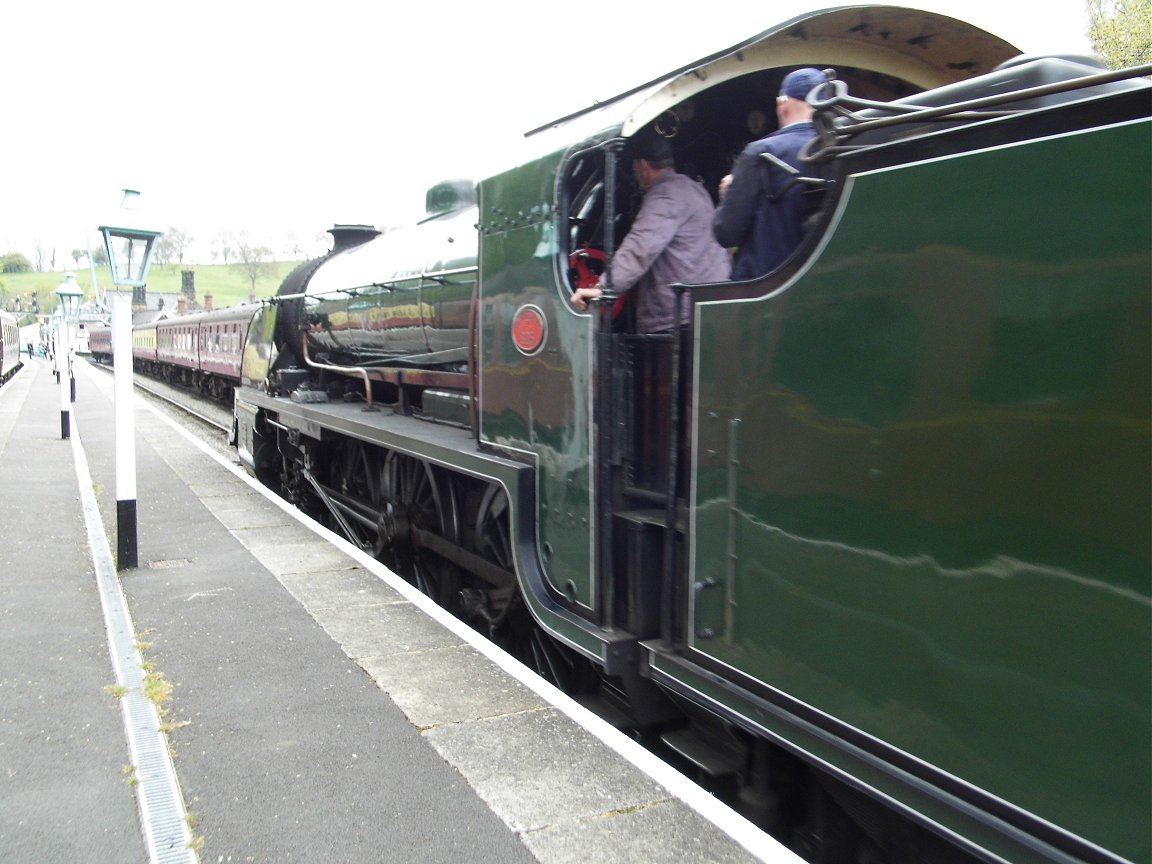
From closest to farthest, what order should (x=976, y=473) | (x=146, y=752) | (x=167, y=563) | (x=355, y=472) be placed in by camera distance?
(x=976, y=473) → (x=146, y=752) → (x=167, y=563) → (x=355, y=472)

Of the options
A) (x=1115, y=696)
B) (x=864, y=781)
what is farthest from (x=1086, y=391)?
(x=864, y=781)

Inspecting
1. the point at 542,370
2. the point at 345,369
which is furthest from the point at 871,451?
the point at 345,369

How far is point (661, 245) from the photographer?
3324 mm

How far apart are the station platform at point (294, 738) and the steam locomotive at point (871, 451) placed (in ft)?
1.31

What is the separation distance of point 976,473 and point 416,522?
4338 millimetres

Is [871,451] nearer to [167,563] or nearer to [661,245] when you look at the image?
[661,245]

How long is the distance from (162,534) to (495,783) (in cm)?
495

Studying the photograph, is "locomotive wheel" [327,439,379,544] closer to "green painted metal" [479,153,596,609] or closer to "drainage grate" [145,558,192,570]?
"drainage grate" [145,558,192,570]

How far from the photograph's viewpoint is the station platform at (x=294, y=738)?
2629 mm

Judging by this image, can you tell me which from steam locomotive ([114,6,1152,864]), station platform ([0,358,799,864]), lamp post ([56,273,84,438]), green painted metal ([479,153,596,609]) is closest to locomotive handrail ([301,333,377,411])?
station platform ([0,358,799,864])

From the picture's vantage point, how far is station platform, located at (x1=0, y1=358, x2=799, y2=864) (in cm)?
263

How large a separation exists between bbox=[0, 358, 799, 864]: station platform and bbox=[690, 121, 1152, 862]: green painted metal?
75 cm

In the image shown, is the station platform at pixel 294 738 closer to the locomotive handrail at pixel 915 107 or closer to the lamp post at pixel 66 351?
the locomotive handrail at pixel 915 107

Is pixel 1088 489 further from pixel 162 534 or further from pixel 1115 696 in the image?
pixel 162 534
